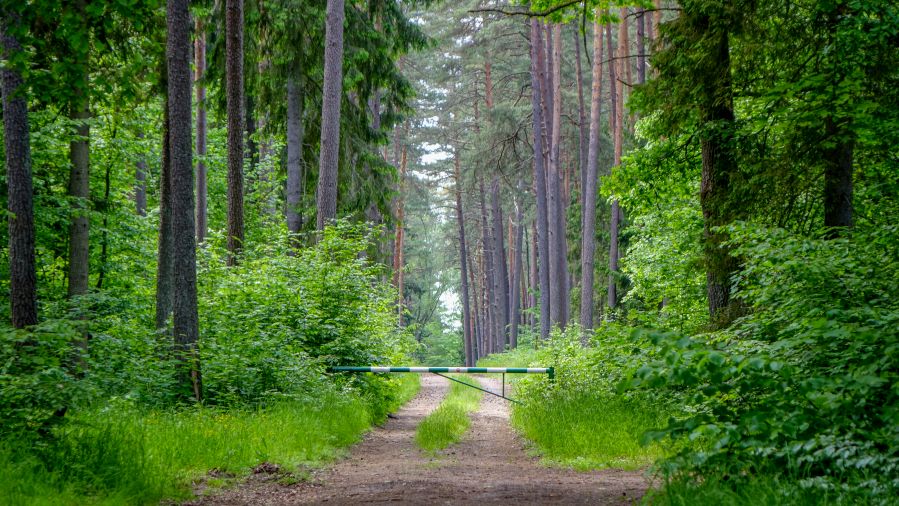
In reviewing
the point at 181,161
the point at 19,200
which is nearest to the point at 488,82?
the point at 181,161

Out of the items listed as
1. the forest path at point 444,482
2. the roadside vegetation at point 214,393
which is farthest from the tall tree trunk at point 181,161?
the forest path at point 444,482

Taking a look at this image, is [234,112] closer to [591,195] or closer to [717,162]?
[717,162]

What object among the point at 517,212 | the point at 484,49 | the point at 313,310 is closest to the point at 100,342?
the point at 313,310

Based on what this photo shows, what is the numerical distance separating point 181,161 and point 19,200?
2.13 metres

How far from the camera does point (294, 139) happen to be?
724 inches

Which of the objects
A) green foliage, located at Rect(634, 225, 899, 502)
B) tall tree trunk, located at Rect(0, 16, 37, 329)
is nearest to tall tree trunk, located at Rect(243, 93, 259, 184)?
tall tree trunk, located at Rect(0, 16, 37, 329)

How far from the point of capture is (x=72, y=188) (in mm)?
11672

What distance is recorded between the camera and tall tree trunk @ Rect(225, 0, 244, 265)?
13367 mm

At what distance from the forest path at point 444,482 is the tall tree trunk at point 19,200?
4633 mm

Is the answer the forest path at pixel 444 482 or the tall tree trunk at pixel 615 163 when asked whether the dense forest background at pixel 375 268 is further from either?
the tall tree trunk at pixel 615 163

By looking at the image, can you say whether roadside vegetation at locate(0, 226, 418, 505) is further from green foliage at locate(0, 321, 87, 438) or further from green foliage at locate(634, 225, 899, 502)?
green foliage at locate(634, 225, 899, 502)

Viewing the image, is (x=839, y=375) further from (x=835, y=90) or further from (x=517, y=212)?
(x=517, y=212)

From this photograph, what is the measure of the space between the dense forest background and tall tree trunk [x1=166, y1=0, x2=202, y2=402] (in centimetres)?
4

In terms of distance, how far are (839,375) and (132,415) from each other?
6307 millimetres
